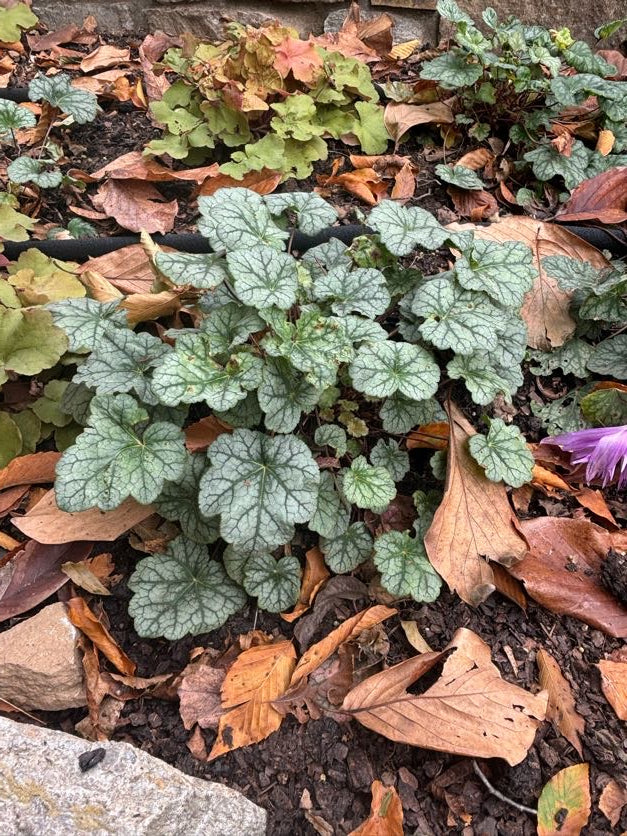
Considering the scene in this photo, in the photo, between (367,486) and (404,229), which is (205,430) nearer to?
(367,486)

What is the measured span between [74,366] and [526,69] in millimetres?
1992

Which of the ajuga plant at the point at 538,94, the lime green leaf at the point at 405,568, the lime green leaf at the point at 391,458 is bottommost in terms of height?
the lime green leaf at the point at 405,568

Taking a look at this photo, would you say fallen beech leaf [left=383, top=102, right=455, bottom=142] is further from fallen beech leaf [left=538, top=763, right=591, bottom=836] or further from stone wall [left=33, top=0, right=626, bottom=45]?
fallen beech leaf [left=538, top=763, right=591, bottom=836]

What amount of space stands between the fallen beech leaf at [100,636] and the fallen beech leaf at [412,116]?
7.20 feet

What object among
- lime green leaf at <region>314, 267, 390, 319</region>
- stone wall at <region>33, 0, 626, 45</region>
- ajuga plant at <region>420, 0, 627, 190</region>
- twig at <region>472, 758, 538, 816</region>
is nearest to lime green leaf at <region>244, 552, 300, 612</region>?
twig at <region>472, 758, 538, 816</region>

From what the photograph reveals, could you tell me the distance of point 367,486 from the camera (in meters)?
1.80

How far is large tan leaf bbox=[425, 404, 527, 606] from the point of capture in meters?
1.83

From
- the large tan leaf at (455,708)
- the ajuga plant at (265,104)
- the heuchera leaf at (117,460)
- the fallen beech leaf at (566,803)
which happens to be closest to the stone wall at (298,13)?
the ajuga plant at (265,104)

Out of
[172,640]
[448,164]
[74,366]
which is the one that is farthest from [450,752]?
[448,164]

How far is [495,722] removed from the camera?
1580mm

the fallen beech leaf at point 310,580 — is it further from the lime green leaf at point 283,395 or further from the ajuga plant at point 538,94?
the ajuga plant at point 538,94

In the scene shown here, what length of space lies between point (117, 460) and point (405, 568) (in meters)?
0.77

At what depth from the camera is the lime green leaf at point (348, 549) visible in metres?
1.85

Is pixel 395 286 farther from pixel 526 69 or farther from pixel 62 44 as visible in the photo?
pixel 62 44
